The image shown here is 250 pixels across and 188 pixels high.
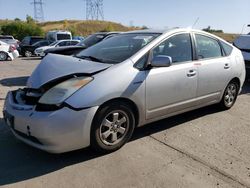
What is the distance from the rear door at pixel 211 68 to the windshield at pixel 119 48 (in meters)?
1.02

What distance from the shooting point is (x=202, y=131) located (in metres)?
5.26

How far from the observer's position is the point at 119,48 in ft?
16.6

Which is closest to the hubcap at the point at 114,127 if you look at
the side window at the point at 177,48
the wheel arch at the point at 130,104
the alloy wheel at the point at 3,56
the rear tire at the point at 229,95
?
the wheel arch at the point at 130,104

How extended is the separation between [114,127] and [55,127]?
0.83 m

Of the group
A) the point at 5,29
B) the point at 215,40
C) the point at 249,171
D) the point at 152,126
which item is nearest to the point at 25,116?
the point at 152,126

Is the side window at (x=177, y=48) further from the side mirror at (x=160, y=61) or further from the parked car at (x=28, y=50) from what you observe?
the parked car at (x=28, y=50)

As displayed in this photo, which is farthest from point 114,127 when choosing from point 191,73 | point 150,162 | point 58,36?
point 58,36

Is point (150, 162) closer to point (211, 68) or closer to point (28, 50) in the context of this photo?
point (211, 68)

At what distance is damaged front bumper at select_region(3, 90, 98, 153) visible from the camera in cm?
376

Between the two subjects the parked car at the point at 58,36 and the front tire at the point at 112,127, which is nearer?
the front tire at the point at 112,127

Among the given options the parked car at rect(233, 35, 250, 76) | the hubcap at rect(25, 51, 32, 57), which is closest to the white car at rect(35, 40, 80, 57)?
the hubcap at rect(25, 51, 32, 57)

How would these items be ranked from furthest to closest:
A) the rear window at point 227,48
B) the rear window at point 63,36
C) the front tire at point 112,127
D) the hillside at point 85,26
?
the hillside at point 85,26
the rear window at point 63,36
the rear window at point 227,48
the front tire at point 112,127

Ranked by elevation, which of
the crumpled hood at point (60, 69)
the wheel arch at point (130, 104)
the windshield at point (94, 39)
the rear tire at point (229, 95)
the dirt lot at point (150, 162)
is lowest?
the dirt lot at point (150, 162)

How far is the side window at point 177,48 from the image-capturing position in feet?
16.2
